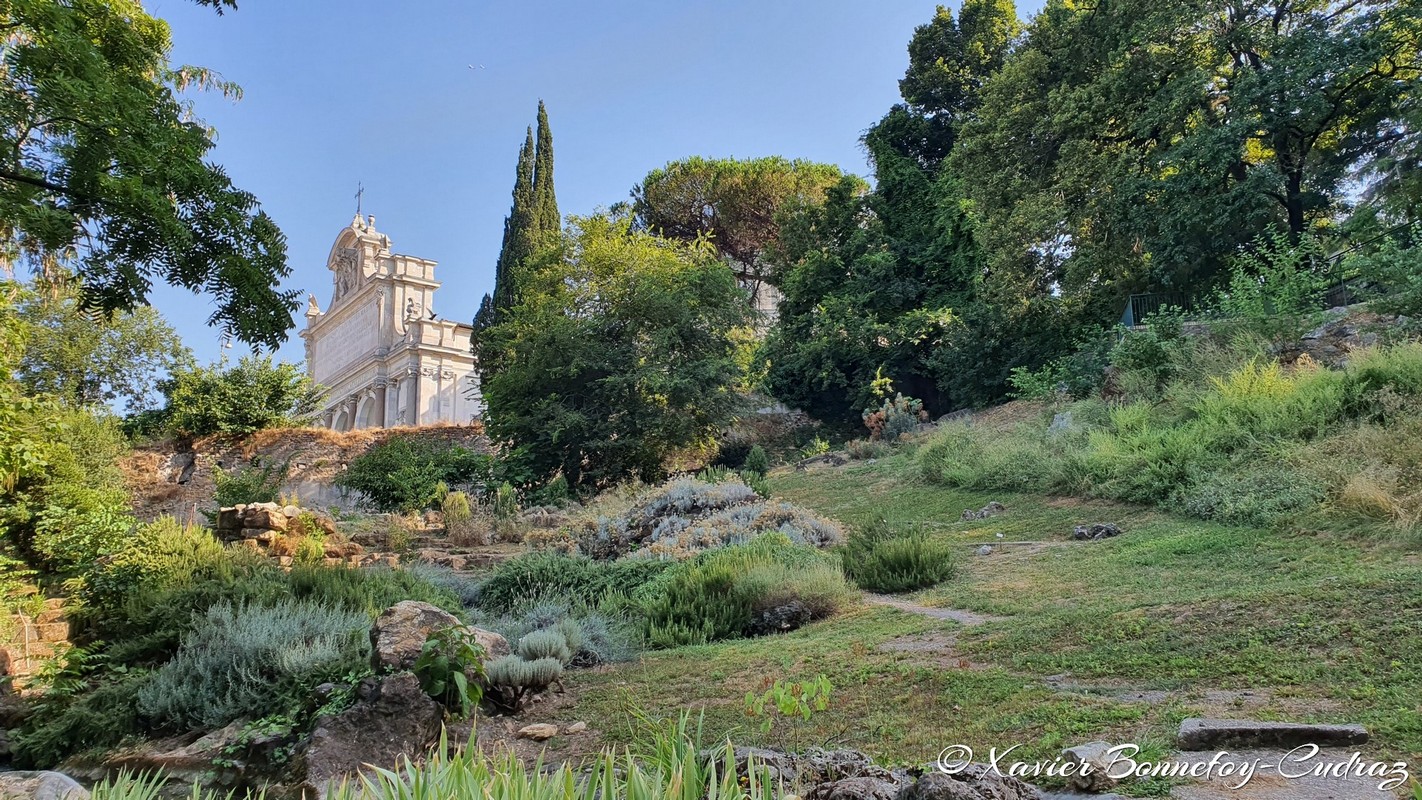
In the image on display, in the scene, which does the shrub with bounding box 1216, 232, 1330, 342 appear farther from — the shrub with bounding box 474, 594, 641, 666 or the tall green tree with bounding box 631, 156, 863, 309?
the tall green tree with bounding box 631, 156, 863, 309

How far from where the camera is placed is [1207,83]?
16516mm

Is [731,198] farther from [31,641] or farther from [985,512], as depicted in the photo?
[31,641]

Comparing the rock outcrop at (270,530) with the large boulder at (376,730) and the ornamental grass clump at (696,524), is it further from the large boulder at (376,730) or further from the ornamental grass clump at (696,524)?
the large boulder at (376,730)

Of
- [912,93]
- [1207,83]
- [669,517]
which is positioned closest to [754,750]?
[669,517]

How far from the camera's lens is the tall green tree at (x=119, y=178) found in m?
4.89

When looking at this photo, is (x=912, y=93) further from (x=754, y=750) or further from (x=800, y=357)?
(x=754, y=750)

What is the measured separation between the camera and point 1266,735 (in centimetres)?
290

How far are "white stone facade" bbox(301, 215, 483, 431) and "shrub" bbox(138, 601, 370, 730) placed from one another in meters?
27.1

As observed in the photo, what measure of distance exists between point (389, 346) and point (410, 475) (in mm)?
21751

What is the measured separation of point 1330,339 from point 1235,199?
206 inches

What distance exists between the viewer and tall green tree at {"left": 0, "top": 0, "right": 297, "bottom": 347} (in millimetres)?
4887

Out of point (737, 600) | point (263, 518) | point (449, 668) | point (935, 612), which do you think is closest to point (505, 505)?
point (263, 518)

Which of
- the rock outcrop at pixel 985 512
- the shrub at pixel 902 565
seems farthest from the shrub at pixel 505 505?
the shrub at pixel 902 565

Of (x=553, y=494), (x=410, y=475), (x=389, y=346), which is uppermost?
(x=389, y=346)
